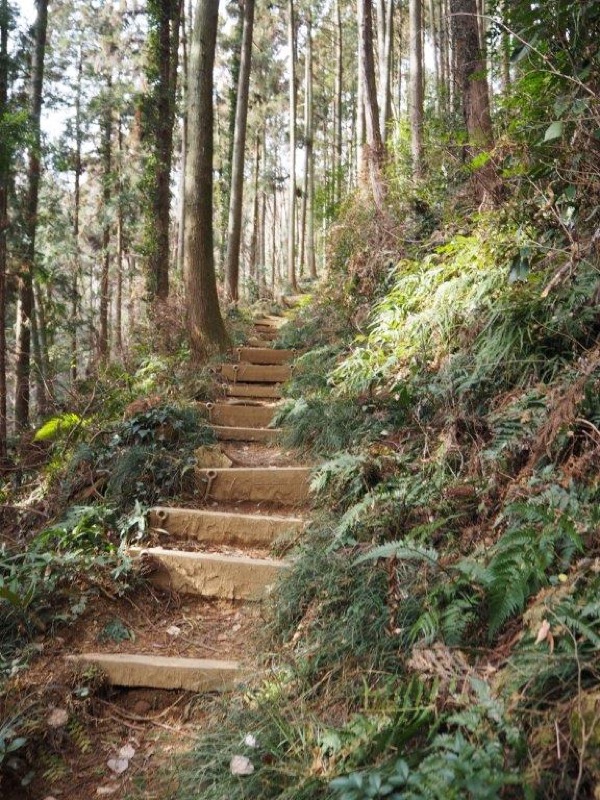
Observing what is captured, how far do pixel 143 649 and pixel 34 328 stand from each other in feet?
39.3

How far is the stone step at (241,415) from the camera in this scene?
6508mm

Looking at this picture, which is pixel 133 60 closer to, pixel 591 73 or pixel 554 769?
pixel 591 73

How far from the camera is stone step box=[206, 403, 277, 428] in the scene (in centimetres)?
651

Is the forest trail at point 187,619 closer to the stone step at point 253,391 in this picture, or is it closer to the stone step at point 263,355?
the stone step at point 253,391

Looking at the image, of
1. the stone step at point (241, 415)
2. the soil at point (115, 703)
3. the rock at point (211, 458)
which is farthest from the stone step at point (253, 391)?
the soil at point (115, 703)

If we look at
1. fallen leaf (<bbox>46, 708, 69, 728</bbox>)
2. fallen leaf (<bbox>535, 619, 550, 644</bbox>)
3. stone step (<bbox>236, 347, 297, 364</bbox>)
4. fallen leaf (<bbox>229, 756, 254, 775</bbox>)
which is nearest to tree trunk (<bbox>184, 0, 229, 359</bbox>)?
stone step (<bbox>236, 347, 297, 364</bbox>)

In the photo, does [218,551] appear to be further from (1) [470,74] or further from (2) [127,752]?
(1) [470,74]

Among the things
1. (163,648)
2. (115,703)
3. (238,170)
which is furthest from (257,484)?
(238,170)

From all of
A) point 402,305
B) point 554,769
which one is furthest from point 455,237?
point 554,769

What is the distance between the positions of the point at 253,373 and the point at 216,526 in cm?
378

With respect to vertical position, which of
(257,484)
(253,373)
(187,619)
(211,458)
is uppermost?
(253,373)

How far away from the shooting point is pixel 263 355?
28.3 feet

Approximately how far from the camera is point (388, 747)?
1987 mm

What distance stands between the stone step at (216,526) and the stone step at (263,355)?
14.2 feet
